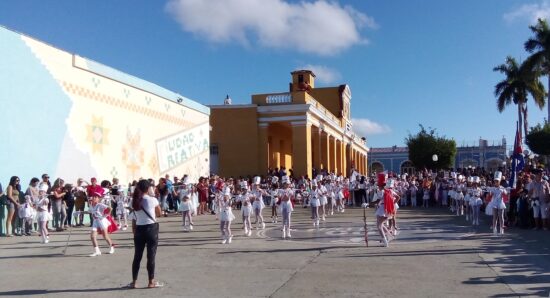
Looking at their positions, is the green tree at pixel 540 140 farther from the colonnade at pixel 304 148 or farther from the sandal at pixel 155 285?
the sandal at pixel 155 285

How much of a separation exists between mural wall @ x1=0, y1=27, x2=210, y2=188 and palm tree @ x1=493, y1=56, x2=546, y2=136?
34412mm

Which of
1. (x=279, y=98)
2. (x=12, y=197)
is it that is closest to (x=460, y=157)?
(x=279, y=98)

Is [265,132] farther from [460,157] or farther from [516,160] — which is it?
[460,157]

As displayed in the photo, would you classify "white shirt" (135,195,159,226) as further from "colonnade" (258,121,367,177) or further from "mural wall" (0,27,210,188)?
"colonnade" (258,121,367,177)

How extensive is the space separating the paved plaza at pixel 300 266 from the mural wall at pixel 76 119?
366 centimetres

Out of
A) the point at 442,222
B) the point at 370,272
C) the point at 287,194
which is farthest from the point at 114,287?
the point at 442,222

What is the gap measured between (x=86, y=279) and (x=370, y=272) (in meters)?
5.21

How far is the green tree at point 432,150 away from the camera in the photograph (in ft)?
192

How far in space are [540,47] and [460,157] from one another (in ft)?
121

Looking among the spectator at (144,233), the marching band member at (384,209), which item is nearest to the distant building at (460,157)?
the marching band member at (384,209)

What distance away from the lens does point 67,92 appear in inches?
826

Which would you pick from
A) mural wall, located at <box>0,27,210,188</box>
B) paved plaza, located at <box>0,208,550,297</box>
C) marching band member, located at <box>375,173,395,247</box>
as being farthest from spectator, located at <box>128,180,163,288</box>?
mural wall, located at <box>0,27,210,188</box>

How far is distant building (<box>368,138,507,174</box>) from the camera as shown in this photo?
246 feet

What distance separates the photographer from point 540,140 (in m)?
46.1
